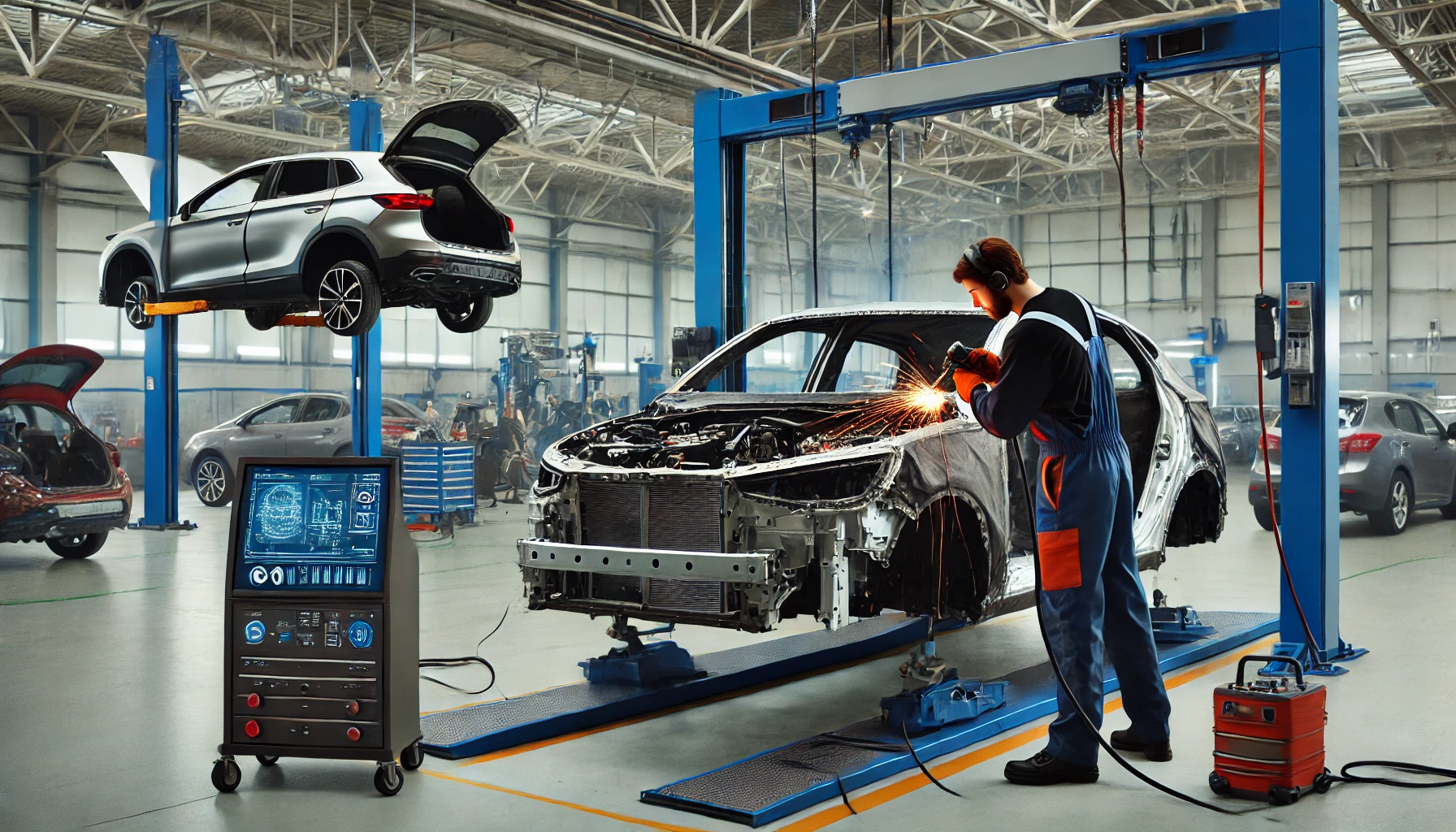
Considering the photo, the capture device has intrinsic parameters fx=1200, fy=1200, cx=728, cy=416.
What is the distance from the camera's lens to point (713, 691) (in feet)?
17.5

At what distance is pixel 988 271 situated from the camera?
4043 mm

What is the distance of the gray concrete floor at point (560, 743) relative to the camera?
3.67 metres

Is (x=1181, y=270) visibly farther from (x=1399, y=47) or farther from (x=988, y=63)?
(x=988, y=63)

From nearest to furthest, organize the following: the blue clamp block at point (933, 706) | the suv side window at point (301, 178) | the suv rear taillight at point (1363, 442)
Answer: the blue clamp block at point (933, 706), the suv side window at point (301, 178), the suv rear taillight at point (1363, 442)

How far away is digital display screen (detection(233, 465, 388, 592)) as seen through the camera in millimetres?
3867

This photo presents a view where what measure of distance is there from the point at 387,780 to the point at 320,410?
1078cm

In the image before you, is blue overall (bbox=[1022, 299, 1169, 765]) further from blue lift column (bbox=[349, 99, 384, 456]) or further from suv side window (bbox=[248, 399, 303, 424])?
suv side window (bbox=[248, 399, 303, 424])

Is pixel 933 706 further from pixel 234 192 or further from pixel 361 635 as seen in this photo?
pixel 234 192

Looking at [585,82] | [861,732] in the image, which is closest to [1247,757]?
[861,732]

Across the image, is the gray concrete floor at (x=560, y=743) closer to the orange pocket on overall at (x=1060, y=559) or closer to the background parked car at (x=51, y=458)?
the orange pocket on overall at (x=1060, y=559)

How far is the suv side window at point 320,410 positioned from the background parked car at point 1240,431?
1260 centimetres

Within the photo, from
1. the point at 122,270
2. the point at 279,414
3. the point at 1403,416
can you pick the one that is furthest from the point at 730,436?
the point at 279,414

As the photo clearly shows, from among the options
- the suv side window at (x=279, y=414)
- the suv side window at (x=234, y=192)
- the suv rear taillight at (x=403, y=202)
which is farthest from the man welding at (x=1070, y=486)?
the suv side window at (x=279, y=414)

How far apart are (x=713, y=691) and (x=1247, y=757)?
230 cm
